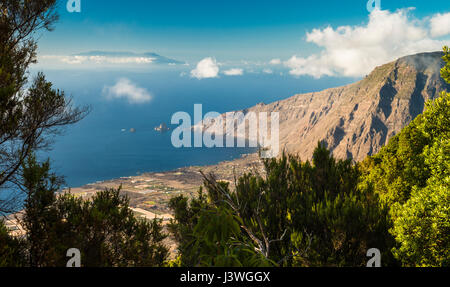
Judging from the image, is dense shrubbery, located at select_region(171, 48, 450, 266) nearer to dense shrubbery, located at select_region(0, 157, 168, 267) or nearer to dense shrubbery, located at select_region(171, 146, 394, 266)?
dense shrubbery, located at select_region(171, 146, 394, 266)

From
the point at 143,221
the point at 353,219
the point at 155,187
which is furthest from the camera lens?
the point at 155,187

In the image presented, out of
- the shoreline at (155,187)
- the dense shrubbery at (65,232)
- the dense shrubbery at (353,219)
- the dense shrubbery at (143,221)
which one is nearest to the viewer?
the dense shrubbery at (65,232)

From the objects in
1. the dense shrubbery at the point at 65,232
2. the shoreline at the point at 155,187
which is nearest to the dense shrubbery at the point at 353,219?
the dense shrubbery at the point at 65,232

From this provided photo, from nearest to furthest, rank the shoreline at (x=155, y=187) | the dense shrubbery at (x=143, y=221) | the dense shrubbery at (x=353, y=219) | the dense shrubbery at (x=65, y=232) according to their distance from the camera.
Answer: the dense shrubbery at (x=65, y=232), the dense shrubbery at (x=143, y=221), the dense shrubbery at (x=353, y=219), the shoreline at (x=155, y=187)

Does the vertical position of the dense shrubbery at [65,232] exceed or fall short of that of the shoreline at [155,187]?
it exceeds it

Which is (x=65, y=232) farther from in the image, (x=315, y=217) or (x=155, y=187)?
(x=155, y=187)

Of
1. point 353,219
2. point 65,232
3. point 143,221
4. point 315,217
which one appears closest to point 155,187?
point 143,221

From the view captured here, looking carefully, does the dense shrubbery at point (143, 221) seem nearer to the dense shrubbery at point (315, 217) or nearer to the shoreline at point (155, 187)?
the dense shrubbery at point (315, 217)

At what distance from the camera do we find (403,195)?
14.3 meters

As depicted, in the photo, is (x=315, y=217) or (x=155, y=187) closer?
(x=315, y=217)

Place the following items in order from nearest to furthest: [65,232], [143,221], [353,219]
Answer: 1. [65,232]
2. [353,219]
3. [143,221]

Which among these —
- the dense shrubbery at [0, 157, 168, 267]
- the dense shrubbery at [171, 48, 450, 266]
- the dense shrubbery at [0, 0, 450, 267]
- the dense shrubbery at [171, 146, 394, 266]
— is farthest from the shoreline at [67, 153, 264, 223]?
the dense shrubbery at [0, 157, 168, 267]

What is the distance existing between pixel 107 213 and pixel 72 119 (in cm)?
536

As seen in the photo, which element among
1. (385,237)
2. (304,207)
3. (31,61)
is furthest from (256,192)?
(31,61)
